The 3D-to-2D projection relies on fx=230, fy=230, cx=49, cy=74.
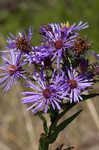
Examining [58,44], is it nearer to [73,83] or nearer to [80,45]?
[80,45]

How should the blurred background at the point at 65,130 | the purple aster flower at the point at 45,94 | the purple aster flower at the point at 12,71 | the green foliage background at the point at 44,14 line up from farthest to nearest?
the green foliage background at the point at 44,14 → the blurred background at the point at 65,130 → the purple aster flower at the point at 12,71 → the purple aster flower at the point at 45,94

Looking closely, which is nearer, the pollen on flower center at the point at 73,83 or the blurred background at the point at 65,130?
the pollen on flower center at the point at 73,83

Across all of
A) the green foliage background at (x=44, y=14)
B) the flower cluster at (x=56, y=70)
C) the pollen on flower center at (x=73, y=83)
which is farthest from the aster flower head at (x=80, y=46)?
the green foliage background at (x=44, y=14)

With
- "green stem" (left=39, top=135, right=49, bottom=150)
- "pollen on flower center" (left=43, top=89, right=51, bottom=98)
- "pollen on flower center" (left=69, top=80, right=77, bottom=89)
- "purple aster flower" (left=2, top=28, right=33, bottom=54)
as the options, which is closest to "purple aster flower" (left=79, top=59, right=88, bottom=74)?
"pollen on flower center" (left=69, top=80, right=77, bottom=89)

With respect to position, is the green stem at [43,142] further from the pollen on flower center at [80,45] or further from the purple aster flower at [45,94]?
the pollen on flower center at [80,45]

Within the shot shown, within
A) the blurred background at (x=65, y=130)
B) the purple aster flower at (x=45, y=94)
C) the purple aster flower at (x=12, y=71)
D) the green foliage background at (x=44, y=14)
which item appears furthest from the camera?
the green foliage background at (x=44, y=14)

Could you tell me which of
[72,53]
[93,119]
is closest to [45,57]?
[72,53]

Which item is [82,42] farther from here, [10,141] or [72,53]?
[10,141]
